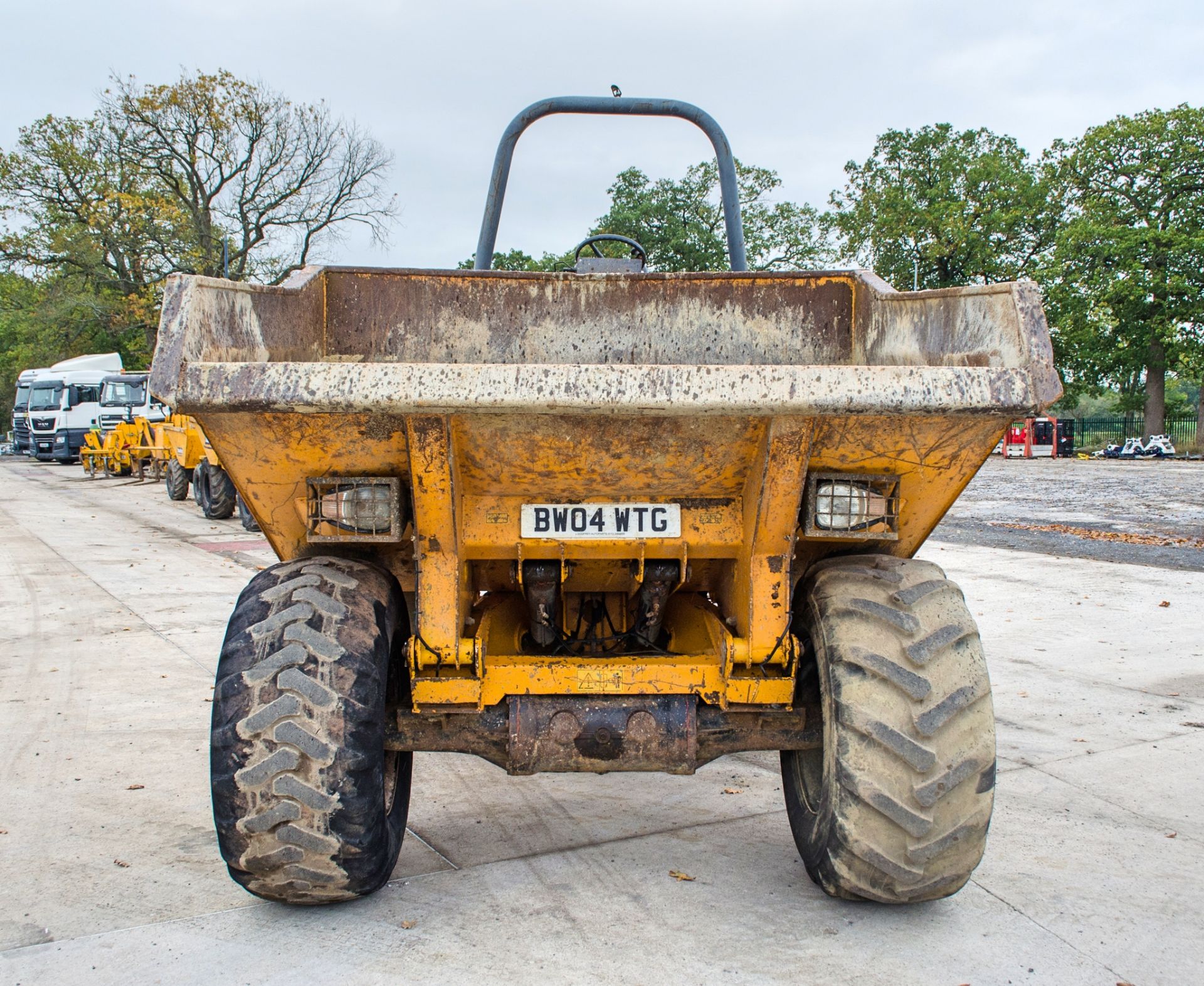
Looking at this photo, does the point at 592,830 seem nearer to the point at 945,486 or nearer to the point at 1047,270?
the point at 945,486

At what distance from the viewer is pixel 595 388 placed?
2400mm

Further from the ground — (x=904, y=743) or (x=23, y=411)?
(x=23, y=411)

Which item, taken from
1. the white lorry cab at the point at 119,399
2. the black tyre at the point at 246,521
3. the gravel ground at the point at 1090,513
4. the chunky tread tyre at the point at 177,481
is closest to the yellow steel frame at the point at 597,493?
the gravel ground at the point at 1090,513

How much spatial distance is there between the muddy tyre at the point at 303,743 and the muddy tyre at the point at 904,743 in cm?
126

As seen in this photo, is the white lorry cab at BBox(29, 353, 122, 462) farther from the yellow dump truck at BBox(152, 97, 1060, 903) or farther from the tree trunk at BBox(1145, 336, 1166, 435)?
the tree trunk at BBox(1145, 336, 1166, 435)

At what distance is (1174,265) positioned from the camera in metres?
39.6

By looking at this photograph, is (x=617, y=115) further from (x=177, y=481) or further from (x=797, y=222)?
(x=797, y=222)

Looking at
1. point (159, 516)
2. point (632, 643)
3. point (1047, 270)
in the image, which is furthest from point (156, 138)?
point (632, 643)

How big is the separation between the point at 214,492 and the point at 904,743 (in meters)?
14.9

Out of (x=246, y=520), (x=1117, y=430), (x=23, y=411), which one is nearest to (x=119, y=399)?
(x=23, y=411)

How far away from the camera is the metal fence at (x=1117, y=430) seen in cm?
4316

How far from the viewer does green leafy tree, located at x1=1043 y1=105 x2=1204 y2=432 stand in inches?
1547

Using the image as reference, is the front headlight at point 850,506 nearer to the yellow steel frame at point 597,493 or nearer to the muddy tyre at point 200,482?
the yellow steel frame at point 597,493

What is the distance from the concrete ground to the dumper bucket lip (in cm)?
148
